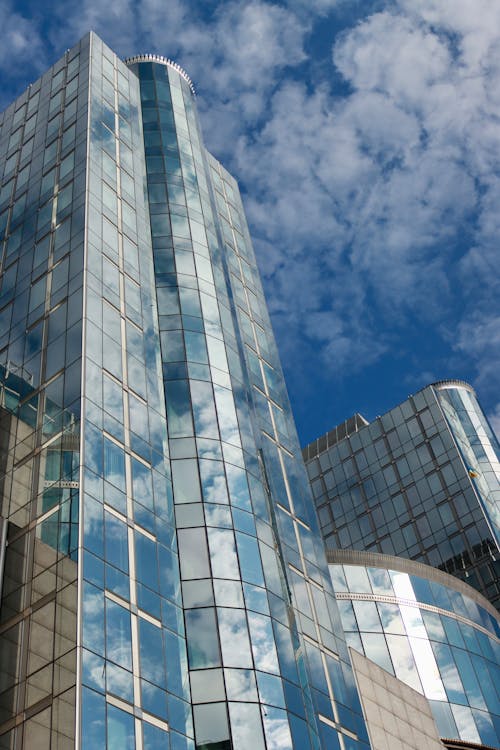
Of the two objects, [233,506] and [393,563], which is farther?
[393,563]

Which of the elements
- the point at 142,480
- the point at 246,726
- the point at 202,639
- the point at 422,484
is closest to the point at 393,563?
the point at 142,480

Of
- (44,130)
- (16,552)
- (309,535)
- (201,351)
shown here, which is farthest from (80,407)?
(44,130)

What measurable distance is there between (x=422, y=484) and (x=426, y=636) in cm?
4755

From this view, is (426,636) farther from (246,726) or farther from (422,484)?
(422,484)

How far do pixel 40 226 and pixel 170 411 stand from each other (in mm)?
18594

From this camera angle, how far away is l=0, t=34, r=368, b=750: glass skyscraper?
36.7 metres

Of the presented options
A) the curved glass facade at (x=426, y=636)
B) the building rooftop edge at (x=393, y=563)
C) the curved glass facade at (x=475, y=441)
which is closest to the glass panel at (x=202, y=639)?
the curved glass facade at (x=426, y=636)

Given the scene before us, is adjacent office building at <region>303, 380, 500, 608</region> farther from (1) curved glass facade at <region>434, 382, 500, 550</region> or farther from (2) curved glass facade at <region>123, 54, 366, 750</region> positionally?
(2) curved glass facade at <region>123, 54, 366, 750</region>

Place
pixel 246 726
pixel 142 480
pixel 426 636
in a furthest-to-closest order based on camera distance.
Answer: pixel 426 636 → pixel 142 480 → pixel 246 726

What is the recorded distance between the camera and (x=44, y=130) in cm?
7288

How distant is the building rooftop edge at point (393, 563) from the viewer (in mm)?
62031

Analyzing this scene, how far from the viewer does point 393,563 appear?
210ft

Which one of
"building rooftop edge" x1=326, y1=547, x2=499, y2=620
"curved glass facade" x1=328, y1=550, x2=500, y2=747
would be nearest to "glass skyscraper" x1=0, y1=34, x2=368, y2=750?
"curved glass facade" x1=328, y1=550, x2=500, y2=747

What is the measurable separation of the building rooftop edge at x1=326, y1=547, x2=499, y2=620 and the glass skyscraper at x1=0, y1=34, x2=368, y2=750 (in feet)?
18.7
